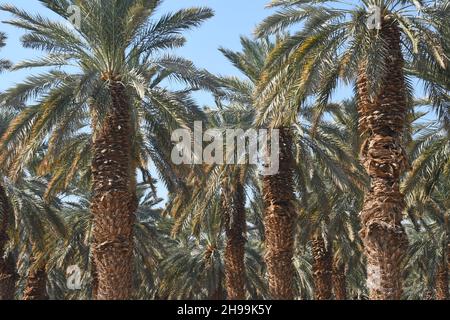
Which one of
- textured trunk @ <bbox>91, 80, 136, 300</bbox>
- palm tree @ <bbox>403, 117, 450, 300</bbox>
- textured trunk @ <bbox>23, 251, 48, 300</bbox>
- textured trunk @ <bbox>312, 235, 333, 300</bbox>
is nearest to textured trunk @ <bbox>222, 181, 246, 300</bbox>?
textured trunk @ <bbox>312, 235, 333, 300</bbox>

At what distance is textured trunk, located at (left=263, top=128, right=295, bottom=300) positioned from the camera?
2047 cm

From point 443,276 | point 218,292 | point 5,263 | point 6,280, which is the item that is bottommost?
point 6,280

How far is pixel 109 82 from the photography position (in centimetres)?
1738

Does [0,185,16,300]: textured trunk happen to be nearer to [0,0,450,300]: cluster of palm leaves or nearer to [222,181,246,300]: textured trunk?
[0,0,450,300]: cluster of palm leaves

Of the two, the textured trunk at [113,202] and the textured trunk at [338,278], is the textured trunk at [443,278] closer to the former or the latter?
the textured trunk at [338,278]

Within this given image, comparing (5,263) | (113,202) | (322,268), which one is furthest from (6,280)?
(322,268)

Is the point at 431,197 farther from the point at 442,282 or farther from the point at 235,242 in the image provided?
the point at 235,242

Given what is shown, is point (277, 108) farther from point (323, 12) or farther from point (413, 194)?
point (413, 194)

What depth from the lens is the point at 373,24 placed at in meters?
15.4

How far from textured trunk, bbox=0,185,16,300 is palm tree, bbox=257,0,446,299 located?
1013 cm

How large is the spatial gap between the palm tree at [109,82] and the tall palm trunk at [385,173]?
5.17 meters

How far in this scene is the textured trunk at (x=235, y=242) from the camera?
2359cm

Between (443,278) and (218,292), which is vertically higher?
(443,278)

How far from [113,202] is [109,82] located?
3.06m
